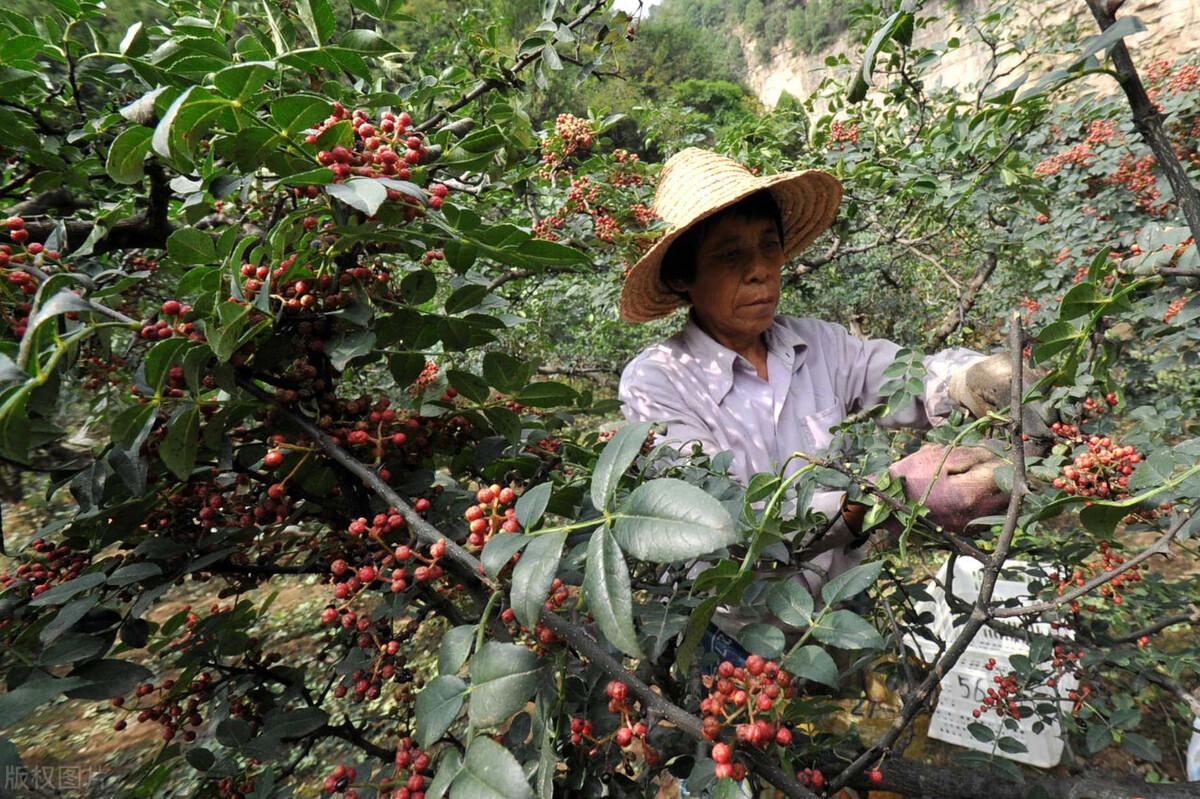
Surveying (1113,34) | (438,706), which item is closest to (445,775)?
(438,706)

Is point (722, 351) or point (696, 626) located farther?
point (722, 351)

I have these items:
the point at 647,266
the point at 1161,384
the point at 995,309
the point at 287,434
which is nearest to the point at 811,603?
the point at 287,434

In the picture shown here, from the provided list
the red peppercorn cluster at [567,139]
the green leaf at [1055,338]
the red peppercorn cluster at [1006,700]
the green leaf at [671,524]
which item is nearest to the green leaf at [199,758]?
the green leaf at [671,524]

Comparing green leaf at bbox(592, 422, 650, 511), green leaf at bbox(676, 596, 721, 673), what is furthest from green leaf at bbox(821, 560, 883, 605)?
green leaf at bbox(592, 422, 650, 511)

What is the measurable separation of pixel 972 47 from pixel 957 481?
1967 centimetres

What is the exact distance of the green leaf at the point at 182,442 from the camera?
0.63m

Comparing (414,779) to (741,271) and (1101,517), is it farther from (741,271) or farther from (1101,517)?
(741,271)

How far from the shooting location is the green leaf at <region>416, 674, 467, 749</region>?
0.54 meters

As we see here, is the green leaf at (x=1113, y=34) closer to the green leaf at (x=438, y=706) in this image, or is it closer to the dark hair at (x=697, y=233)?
the green leaf at (x=438, y=706)

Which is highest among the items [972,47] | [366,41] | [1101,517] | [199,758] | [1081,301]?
[972,47]

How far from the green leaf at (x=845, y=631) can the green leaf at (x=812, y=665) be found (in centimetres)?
2

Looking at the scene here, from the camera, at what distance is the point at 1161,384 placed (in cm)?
323

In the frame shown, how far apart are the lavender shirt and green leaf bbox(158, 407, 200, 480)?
1.04 m

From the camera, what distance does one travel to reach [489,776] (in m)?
0.49
